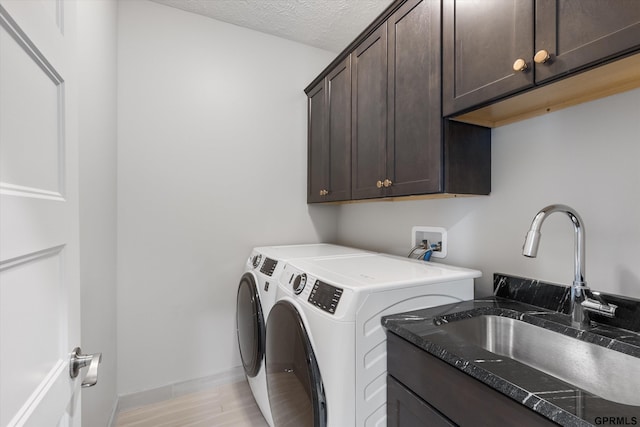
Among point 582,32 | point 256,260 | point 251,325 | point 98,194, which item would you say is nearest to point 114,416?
point 251,325

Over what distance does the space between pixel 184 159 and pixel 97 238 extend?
0.82 metres

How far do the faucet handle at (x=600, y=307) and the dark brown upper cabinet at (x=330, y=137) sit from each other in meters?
1.16

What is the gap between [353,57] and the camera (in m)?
1.73

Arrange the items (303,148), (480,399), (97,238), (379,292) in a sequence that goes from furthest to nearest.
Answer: (303,148), (97,238), (379,292), (480,399)

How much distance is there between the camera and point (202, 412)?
5.87 feet

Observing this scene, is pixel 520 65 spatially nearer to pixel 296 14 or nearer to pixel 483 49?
pixel 483 49

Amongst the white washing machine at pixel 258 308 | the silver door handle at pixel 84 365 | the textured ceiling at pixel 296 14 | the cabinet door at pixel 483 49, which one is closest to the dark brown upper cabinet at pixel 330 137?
the textured ceiling at pixel 296 14

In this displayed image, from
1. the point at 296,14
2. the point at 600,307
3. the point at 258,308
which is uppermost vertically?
the point at 296,14

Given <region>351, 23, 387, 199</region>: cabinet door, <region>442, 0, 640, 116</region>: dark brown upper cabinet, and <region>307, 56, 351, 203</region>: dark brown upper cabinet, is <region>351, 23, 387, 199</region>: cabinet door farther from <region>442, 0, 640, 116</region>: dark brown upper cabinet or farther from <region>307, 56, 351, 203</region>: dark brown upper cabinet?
<region>442, 0, 640, 116</region>: dark brown upper cabinet

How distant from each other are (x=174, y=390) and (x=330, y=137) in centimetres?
204

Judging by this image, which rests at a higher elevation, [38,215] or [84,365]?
[38,215]

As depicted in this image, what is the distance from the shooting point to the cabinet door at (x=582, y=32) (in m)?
0.67

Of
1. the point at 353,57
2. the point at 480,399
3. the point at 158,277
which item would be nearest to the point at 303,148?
the point at 353,57

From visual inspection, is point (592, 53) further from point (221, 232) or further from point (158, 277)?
point (158, 277)
